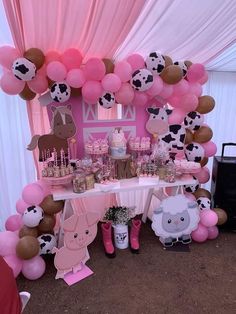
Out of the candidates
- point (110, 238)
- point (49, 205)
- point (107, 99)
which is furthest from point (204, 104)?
point (49, 205)

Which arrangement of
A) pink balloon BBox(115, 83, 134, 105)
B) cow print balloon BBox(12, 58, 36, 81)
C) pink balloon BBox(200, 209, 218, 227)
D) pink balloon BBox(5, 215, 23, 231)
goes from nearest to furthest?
cow print balloon BBox(12, 58, 36, 81)
pink balloon BBox(115, 83, 134, 105)
pink balloon BBox(5, 215, 23, 231)
pink balloon BBox(200, 209, 218, 227)

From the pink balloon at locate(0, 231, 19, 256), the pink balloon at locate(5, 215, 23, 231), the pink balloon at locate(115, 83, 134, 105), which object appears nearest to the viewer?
the pink balloon at locate(0, 231, 19, 256)

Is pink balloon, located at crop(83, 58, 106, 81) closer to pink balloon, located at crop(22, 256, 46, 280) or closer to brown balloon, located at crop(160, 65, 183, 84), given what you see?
brown balloon, located at crop(160, 65, 183, 84)

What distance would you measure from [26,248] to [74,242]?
0.34 meters

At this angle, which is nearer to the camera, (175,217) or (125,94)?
(125,94)

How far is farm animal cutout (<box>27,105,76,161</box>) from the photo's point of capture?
1856mm

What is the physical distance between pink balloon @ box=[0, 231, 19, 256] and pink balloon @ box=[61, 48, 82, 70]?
1.34 m

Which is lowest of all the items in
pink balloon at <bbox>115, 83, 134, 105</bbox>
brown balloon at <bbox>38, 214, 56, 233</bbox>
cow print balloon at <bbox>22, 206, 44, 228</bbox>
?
brown balloon at <bbox>38, 214, 56, 233</bbox>

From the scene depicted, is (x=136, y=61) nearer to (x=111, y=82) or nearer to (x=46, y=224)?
(x=111, y=82)

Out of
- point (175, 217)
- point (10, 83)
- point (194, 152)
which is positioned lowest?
point (175, 217)

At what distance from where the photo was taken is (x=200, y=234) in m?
2.26

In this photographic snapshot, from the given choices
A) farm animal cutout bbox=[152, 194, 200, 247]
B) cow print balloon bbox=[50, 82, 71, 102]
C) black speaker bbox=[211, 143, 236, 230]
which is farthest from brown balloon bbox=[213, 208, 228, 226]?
cow print balloon bbox=[50, 82, 71, 102]

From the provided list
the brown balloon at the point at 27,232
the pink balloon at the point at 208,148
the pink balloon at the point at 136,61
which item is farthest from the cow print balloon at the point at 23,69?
the pink balloon at the point at 208,148

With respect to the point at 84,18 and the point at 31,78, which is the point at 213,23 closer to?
the point at 84,18
